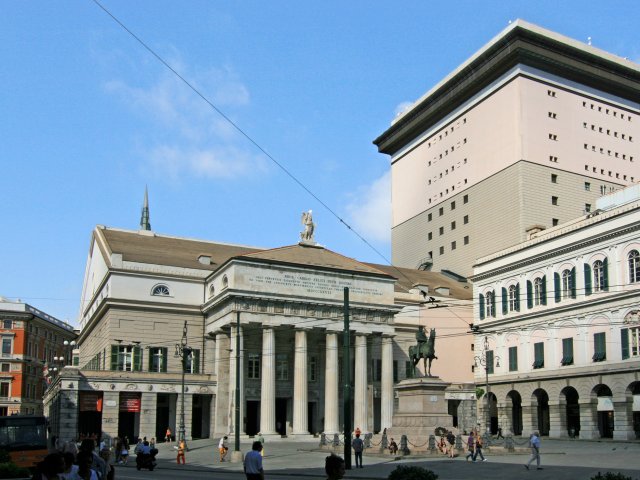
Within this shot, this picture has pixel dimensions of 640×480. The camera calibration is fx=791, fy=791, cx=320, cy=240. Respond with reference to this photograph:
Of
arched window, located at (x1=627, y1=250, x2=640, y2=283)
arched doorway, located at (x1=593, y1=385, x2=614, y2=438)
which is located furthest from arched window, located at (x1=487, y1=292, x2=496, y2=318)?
arched window, located at (x1=627, y1=250, x2=640, y2=283)

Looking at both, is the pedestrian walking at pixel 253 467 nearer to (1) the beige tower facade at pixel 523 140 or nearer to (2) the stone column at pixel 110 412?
(2) the stone column at pixel 110 412

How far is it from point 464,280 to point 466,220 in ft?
25.7

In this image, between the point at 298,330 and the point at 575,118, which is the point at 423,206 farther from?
the point at 298,330

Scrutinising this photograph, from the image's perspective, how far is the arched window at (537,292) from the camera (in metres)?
68.3

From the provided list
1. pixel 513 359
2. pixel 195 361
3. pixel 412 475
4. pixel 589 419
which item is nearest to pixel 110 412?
pixel 195 361

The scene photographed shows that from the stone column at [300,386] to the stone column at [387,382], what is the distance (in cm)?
769

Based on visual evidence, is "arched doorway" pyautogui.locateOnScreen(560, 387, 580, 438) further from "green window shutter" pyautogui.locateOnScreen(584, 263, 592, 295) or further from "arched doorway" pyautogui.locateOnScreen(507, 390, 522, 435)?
"green window shutter" pyautogui.locateOnScreen(584, 263, 592, 295)

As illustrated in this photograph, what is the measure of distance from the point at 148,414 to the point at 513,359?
107 feet

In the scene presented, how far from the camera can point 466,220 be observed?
9744cm

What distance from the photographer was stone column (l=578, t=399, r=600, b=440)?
61638 millimetres

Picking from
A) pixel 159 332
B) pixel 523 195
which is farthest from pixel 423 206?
pixel 159 332

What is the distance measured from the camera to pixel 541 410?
2756 inches

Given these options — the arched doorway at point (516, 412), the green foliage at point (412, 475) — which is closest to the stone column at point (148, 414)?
the arched doorway at point (516, 412)

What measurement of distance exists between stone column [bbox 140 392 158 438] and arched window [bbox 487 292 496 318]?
32156 mm
